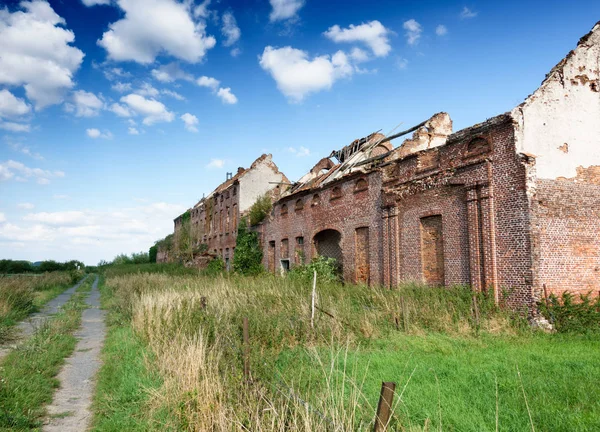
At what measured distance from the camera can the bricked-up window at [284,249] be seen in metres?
Answer: 23.0

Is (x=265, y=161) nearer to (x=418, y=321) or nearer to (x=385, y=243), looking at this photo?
(x=385, y=243)

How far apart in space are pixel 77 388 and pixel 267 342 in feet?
11.2

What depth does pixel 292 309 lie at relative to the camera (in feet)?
32.2

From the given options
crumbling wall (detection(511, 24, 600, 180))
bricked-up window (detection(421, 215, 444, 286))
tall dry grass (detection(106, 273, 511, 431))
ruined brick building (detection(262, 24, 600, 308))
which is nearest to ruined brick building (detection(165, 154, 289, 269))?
ruined brick building (detection(262, 24, 600, 308))

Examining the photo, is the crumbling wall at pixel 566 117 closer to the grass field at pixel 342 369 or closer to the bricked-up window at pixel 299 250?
the grass field at pixel 342 369

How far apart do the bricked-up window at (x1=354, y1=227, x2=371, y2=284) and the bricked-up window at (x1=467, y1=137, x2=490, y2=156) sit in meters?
5.70

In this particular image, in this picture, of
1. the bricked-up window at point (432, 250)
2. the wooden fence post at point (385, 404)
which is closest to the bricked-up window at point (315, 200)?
the bricked-up window at point (432, 250)

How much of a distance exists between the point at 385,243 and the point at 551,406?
1072 centimetres

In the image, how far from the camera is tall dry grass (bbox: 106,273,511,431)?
4.07 metres

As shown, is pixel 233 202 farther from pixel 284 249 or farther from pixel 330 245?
pixel 330 245

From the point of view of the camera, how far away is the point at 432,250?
1398 cm

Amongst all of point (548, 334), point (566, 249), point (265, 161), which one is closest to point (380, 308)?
point (548, 334)

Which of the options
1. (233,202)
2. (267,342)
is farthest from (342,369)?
(233,202)

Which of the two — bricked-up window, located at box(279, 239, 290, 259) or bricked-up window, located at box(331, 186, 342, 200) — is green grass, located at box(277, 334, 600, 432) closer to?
bricked-up window, located at box(331, 186, 342, 200)
